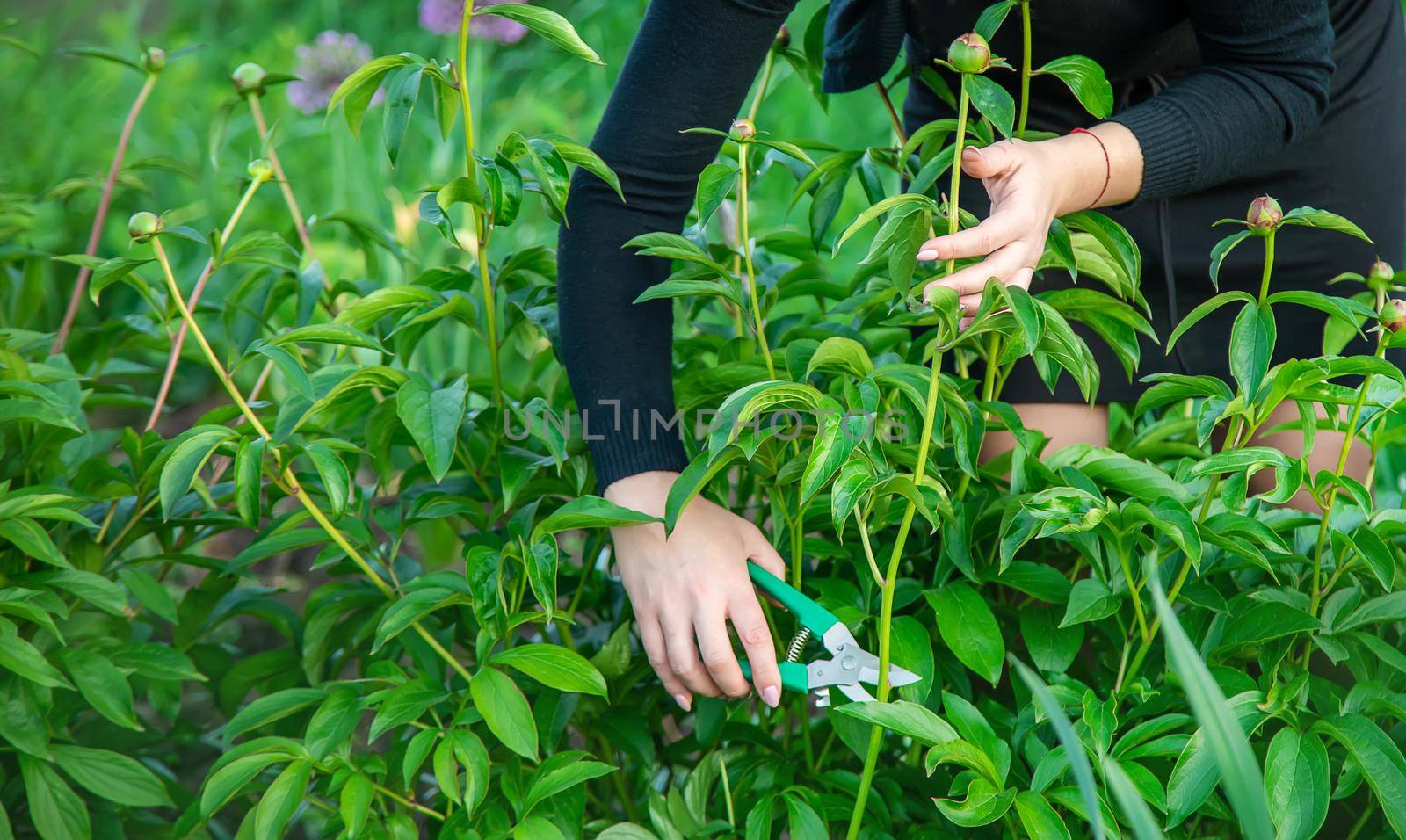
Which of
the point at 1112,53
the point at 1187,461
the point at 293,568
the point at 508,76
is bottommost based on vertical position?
the point at 293,568

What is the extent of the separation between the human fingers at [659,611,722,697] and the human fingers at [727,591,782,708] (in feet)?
0.12

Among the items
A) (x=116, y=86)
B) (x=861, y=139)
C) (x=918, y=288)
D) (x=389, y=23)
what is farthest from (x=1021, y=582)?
(x=389, y=23)

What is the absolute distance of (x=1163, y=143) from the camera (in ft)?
2.94

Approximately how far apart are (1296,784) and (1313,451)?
0.55 meters

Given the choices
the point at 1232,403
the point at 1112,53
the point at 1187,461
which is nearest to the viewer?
the point at 1232,403

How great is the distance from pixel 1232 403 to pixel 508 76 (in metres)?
3.16

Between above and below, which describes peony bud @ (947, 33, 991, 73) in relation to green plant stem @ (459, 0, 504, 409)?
above

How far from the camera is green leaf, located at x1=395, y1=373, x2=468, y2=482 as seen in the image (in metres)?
0.89

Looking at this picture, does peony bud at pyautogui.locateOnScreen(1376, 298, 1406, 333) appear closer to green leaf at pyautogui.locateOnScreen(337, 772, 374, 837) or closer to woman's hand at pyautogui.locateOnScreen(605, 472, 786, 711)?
woman's hand at pyautogui.locateOnScreen(605, 472, 786, 711)

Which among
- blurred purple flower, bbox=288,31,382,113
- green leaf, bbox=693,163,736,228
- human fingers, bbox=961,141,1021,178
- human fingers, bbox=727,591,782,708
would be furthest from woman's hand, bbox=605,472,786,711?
blurred purple flower, bbox=288,31,382,113

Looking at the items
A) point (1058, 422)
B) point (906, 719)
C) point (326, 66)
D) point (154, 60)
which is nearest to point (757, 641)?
point (906, 719)

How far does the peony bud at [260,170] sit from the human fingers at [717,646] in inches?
23.4

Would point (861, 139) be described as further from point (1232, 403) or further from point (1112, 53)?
point (1232, 403)

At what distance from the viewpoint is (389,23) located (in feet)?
12.5
